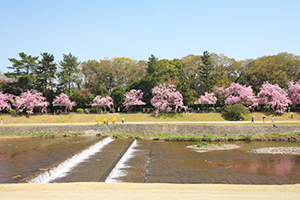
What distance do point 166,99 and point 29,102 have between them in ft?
97.2

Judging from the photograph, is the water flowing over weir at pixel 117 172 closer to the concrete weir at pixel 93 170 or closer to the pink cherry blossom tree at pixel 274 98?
the concrete weir at pixel 93 170

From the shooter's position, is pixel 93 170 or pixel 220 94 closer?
pixel 93 170

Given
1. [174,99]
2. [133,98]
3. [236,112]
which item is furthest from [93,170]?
[133,98]

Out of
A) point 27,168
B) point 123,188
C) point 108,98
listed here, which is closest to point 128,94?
point 108,98

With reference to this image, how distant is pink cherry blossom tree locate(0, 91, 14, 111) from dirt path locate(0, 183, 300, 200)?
151ft

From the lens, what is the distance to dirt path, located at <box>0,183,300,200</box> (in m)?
8.19

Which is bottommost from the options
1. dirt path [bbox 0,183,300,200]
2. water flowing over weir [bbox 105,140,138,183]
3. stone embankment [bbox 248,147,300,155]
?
stone embankment [bbox 248,147,300,155]

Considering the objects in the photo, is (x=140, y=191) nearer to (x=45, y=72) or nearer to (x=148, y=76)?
(x=148, y=76)

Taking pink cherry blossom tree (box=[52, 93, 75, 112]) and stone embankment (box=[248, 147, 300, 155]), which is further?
pink cherry blossom tree (box=[52, 93, 75, 112])

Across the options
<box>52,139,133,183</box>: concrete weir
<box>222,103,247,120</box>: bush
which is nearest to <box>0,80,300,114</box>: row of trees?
<box>222,103,247,120</box>: bush

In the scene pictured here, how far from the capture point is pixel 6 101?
4878 centimetres

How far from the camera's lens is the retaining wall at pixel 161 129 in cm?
2884

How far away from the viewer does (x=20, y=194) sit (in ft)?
27.6

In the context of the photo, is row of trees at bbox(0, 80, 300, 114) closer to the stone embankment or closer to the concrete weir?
the stone embankment
